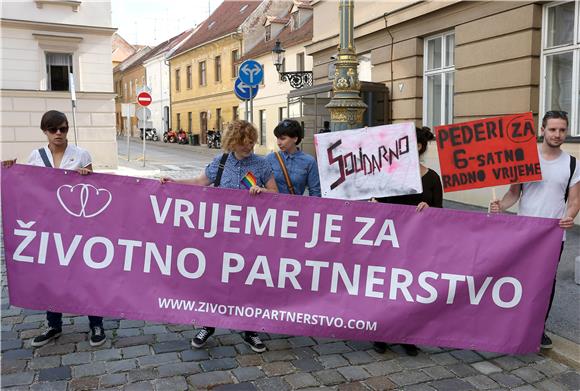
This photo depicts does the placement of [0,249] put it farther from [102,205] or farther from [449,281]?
[449,281]

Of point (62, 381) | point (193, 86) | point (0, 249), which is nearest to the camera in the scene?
point (62, 381)

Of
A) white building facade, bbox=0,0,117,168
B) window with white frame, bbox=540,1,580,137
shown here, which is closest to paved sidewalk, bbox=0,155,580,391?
window with white frame, bbox=540,1,580,137

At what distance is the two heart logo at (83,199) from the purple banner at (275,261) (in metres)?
0.01

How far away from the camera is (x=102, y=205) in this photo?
4.38m

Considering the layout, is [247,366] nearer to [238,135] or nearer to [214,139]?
[238,135]

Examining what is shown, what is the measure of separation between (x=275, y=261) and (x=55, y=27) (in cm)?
1934

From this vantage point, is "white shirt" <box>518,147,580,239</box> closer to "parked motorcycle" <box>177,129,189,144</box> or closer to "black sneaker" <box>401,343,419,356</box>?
A: "black sneaker" <box>401,343,419,356</box>

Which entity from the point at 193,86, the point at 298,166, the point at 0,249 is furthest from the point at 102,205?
the point at 193,86

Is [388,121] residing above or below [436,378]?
above

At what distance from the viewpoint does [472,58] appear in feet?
37.0

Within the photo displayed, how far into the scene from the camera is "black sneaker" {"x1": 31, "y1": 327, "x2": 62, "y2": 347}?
444 cm

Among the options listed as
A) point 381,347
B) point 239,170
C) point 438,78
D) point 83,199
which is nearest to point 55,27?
point 438,78

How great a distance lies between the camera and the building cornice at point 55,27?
20.1m

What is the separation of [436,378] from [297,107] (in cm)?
1305
